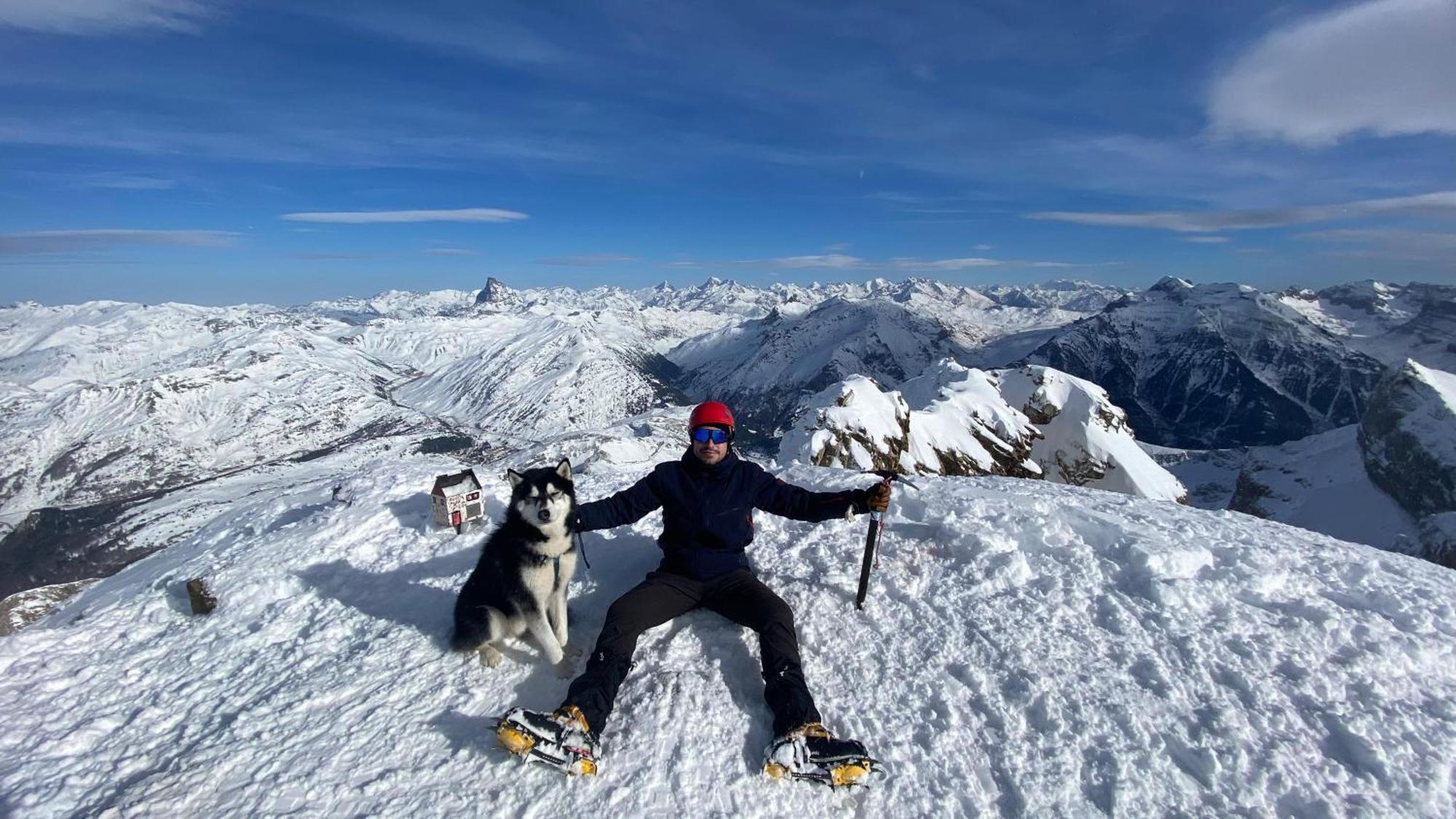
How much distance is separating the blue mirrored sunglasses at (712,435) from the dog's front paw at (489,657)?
388cm

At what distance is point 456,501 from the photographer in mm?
11367

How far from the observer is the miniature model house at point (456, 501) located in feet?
37.1

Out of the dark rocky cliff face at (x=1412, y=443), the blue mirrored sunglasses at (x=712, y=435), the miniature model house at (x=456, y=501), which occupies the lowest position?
the dark rocky cliff face at (x=1412, y=443)

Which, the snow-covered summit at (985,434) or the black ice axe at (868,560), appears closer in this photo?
the black ice axe at (868,560)

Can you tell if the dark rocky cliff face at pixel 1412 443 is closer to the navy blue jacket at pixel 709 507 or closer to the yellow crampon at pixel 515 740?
the navy blue jacket at pixel 709 507

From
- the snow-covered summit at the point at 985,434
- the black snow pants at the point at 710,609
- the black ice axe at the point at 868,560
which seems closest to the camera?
the black snow pants at the point at 710,609

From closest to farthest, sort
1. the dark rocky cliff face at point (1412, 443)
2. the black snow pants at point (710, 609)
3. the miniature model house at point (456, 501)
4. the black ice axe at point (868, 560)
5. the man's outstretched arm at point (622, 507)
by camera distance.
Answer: the black snow pants at point (710, 609) → the man's outstretched arm at point (622, 507) → the black ice axe at point (868, 560) → the miniature model house at point (456, 501) → the dark rocky cliff face at point (1412, 443)

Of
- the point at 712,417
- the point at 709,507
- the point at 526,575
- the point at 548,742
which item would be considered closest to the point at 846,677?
the point at 709,507

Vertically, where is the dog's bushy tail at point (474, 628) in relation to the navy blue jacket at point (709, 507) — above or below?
below

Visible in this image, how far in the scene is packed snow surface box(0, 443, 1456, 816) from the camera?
5.54 metres

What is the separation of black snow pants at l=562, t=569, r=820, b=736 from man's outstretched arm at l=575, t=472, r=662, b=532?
0.94 metres

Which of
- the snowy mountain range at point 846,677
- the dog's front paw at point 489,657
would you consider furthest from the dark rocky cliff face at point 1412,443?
the dog's front paw at point 489,657

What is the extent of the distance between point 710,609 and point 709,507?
1.48 meters

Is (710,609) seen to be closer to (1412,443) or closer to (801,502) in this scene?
(801,502)
